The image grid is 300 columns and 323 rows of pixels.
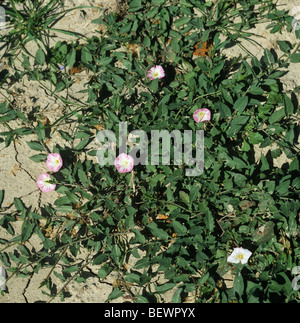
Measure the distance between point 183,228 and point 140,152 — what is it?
0.50m

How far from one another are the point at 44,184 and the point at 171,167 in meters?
0.76

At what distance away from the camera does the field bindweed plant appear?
201 centimetres

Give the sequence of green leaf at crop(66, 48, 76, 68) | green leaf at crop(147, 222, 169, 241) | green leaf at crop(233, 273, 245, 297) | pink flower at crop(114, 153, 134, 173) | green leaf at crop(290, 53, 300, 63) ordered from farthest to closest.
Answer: green leaf at crop(66, 48, 76, 68), green leaf at crop(290, 53, 300, 63), pink flower at crop(114, 153, 134, 173), green leaf at crop(147, 222, 169, 241), green leaf at crop(233, 273, 245, 297)

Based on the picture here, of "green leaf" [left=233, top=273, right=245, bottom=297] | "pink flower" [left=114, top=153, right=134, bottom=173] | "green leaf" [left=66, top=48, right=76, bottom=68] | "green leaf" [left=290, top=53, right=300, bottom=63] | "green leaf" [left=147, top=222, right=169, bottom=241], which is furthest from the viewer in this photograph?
"green leaf" [left=66, top=48, right=76, bottom=68]

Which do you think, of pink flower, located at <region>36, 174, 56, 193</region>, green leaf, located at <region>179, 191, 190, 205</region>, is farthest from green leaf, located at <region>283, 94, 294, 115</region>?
pink flower, located at <region>36, 174, 56, 193</region>

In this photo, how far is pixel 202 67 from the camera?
7.39 ft

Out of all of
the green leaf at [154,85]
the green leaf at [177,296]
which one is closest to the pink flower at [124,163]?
the green leaf at [154,85]

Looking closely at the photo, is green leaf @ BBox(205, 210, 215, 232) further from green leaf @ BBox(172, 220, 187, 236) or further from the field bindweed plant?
green leaf @ BBox(172, 220, 187, 236)

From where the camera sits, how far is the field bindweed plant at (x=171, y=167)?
2.01 meters

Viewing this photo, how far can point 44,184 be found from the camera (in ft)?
7.29

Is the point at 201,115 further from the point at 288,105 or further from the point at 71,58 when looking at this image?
the point at 71,58

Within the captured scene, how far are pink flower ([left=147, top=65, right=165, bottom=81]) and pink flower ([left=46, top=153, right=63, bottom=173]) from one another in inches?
29.3

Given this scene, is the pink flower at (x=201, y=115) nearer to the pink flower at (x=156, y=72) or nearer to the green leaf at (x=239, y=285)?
the pink flower at (x=156, y=72)

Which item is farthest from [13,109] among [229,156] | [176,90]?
[229,156]
